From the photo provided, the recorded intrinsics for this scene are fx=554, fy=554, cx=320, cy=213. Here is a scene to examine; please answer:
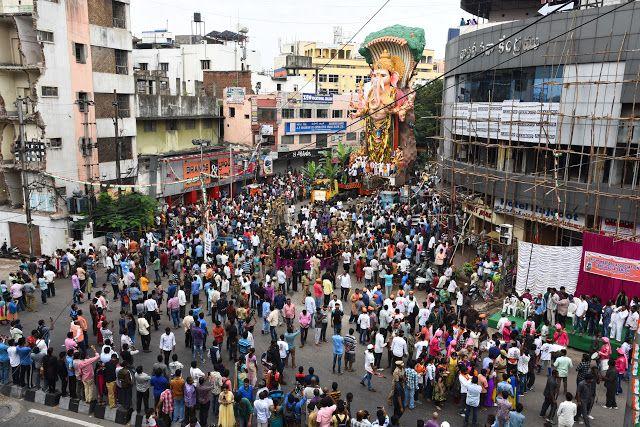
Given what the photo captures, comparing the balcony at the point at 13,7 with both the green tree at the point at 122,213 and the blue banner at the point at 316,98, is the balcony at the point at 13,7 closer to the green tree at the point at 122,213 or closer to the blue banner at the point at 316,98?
the green tree at the point at 122,213

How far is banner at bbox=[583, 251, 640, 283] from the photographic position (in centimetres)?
1487

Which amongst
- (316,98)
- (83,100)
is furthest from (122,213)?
(316,98)

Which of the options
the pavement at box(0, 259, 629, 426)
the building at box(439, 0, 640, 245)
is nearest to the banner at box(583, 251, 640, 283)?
the building at box(439, 0, 640, 245)

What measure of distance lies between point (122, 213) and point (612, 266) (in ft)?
64.5

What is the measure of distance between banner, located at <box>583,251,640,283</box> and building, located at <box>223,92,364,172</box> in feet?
78.8

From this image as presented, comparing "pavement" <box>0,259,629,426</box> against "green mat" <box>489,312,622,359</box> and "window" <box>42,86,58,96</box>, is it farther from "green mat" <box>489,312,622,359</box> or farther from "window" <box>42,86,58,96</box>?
"window" <box>42,86,58,96</box>

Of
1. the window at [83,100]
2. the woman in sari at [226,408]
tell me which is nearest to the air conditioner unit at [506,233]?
the woman in sari at [226,408]

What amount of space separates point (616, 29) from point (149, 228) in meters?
19.9

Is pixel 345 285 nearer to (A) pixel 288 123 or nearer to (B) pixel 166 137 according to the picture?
(B) pixel 166 137

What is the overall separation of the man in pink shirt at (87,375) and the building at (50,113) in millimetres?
14187

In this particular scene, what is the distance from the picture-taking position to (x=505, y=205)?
19828 mm

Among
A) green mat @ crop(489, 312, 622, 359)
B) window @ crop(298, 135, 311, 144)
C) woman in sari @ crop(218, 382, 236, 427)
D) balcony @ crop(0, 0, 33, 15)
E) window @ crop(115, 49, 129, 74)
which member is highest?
balcony @ crop(0, 0, 33, 15)

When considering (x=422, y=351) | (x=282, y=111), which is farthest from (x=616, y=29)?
(x=282, y=111)

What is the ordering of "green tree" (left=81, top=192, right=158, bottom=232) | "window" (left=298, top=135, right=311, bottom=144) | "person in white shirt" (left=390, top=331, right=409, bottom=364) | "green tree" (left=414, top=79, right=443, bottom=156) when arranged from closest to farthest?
"person in white shirt" (left=390, top=331, right=409, bottom=364), "green tree" (left=81, top=192, right=158, bottom=232), "window" (left=298, top=135, right=311, bottom=144), "green tree" (left=414, top=79, right=443, bottom=156)
